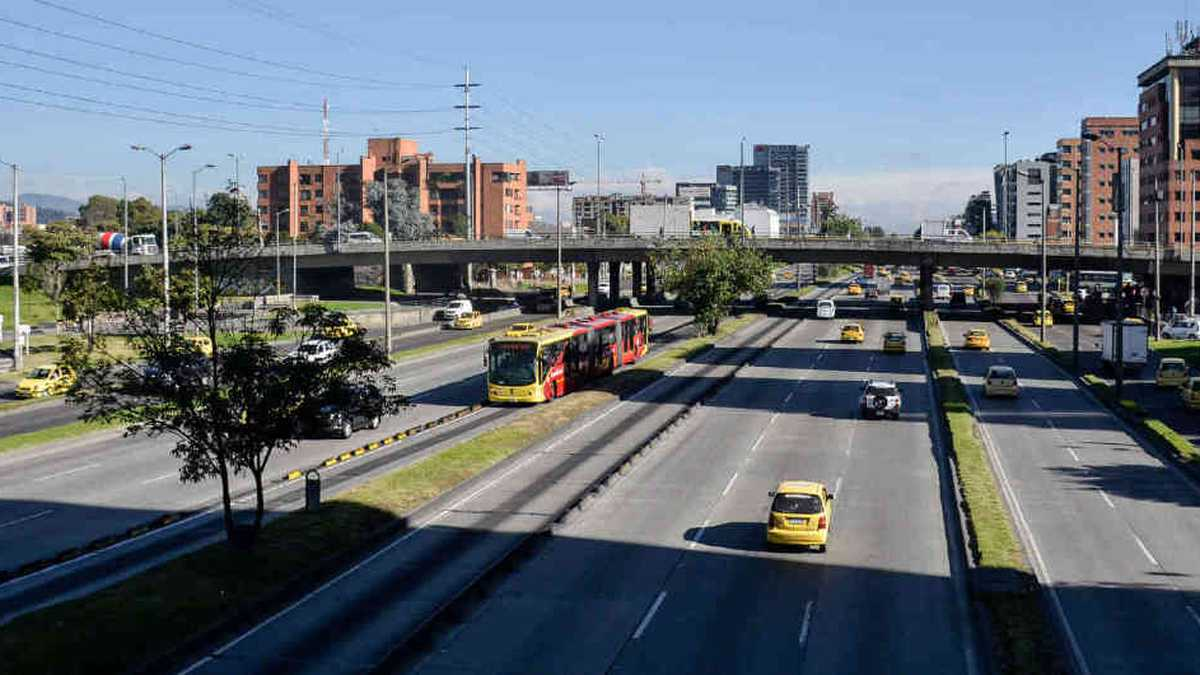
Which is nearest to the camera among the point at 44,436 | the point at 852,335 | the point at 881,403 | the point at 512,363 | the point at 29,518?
the point at 29,518

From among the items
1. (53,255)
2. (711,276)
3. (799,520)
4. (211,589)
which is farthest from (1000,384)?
(53,255)

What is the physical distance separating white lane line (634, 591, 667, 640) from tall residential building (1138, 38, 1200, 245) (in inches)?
5845

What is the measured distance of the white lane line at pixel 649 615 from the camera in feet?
84.0

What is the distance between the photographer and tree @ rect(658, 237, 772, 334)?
335 feet

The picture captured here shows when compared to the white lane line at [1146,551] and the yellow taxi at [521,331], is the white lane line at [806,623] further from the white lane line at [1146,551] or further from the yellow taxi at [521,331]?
the yellow taxi at [521,331]

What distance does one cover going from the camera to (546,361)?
200 ft

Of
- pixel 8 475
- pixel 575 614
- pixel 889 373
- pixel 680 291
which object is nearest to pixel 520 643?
pixel 575 614

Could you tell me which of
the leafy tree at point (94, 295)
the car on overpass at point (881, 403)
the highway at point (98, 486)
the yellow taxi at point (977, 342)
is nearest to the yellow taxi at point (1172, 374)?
the car on overpass at point (881, 403)

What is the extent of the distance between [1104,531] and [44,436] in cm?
3690

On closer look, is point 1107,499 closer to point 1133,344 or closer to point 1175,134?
point 1133,344

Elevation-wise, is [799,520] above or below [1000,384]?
below

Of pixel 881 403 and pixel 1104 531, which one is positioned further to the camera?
pixel 881 403

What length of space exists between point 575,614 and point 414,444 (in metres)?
23.6

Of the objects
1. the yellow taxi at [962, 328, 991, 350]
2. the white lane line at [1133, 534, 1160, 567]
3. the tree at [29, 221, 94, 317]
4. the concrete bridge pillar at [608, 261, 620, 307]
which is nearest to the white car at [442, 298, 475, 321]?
the concrete bridge pillar at [608, 261, 620, 307]
